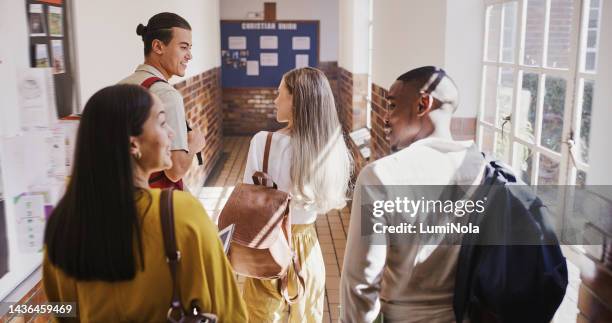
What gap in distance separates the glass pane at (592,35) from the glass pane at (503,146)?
85 centimetres

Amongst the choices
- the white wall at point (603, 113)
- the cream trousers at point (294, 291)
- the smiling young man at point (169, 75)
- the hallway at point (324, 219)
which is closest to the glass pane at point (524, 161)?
the white wall at point (603, 113)

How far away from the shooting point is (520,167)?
111 inches

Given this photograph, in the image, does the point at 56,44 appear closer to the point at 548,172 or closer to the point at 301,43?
the point at 548,172

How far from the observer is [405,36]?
13.8 ft

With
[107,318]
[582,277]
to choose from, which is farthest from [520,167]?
[107,318]

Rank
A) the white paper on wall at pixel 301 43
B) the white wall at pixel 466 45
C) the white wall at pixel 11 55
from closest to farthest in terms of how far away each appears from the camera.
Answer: the white wall at pixel 11 55 < the white wall at pixel 466 45 < the white paper on wall at pixel 301 43

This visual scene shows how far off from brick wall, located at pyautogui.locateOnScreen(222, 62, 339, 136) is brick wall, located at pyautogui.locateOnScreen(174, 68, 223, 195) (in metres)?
1.39

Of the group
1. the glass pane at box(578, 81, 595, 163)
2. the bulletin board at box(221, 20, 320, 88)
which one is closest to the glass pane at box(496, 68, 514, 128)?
the glass pane at box(578, 81, 595, 163)

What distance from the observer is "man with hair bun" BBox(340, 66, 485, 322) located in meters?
1.58

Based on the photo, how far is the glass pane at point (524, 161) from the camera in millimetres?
2703

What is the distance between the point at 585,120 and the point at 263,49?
28.0 feet

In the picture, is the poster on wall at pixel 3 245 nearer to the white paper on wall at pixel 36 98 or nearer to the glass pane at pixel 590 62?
the white paper on wall at pixel 36 98

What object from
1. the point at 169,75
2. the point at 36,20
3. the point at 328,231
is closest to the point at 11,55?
the point at 36,20

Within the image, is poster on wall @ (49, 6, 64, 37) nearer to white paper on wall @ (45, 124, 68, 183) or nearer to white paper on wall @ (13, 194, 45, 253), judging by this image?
white paper on wall @ (45, 124, 68, 183)
